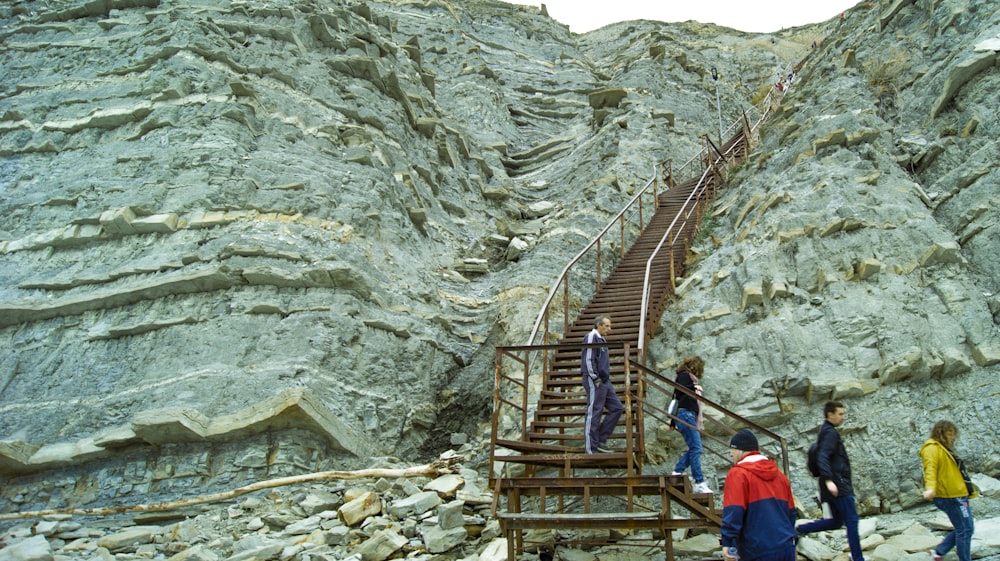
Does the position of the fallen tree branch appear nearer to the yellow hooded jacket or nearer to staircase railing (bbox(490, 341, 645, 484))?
staircase railing (bbox(490, 341, 645, 484))

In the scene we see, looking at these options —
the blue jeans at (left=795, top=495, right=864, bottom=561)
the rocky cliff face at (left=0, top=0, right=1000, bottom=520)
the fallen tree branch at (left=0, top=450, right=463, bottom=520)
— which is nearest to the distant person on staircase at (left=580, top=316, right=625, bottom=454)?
the rocky cliff face at (left=0, top=0, right=1000, bottom=520)

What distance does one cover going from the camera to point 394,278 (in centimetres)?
1210

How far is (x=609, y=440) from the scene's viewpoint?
8.69 metres

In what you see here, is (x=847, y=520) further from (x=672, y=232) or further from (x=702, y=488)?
(x=672, y=232)

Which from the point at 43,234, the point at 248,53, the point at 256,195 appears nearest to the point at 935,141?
the point at 256,195

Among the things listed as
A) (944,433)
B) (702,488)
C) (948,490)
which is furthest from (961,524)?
(702,488)

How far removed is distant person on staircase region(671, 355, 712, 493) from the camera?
688cm

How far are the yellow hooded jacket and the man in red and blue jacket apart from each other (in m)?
1.47

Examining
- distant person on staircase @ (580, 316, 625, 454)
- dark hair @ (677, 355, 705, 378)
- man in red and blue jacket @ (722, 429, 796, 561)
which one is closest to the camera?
man in red and blue jacket @ (722, 429, 796, 561)

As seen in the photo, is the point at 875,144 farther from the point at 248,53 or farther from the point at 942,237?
the point at 248,53

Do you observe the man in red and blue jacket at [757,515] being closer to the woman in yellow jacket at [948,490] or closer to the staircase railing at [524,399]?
the woman in yellow jacket at [948,490]

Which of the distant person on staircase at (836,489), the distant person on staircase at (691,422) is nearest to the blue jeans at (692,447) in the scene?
the distant person on staircase at (691,422)

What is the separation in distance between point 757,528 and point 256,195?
999 cm

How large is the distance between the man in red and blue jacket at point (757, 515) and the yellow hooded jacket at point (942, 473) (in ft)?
4.82
